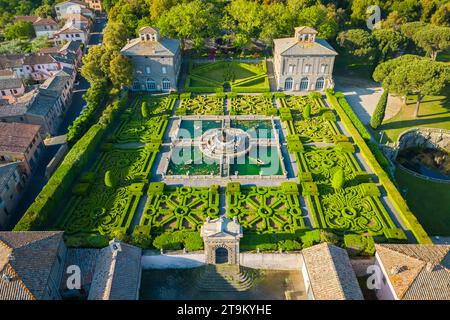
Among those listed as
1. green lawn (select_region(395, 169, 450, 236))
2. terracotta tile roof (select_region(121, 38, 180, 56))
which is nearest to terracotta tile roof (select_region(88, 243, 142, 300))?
green lawn (select_region(395, 169, 450, 236))

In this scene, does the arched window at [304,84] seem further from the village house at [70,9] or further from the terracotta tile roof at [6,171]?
the village house at [70,9]

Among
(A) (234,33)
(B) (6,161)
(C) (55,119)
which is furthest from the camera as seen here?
(A) (234,33)

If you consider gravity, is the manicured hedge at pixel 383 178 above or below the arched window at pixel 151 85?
below

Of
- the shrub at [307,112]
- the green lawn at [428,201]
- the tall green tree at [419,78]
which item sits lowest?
the green lawn at [428,201]

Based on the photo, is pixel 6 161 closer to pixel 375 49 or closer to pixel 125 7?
pixel 125 7

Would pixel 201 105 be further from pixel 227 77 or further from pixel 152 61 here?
pixel 152 61

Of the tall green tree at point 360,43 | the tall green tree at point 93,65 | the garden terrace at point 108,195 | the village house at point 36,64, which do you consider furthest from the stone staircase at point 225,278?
the village house at point 36,64

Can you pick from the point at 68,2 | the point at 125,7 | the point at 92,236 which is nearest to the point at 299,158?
the point at 92,236
